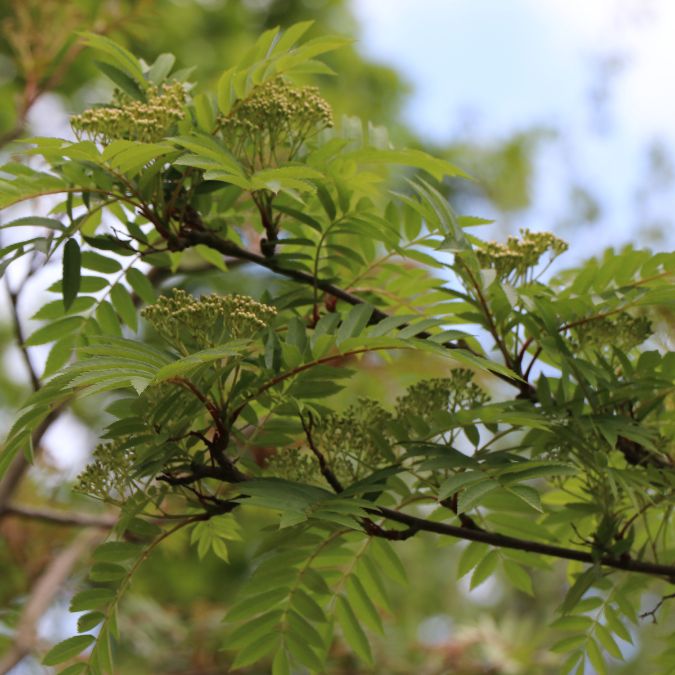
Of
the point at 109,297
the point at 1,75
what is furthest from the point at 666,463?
the point at 1,75

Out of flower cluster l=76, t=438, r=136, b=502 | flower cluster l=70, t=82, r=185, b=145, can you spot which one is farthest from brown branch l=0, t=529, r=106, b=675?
flower cluster l=70, t=82, r=185, b=145

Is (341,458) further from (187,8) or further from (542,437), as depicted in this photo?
(187,8)

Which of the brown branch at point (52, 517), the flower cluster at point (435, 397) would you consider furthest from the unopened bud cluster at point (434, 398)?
the brown branch at point (52, 517)

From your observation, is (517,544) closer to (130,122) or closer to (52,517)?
(130,122)

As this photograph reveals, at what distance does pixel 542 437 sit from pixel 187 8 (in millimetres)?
5586

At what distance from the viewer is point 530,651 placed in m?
2.99

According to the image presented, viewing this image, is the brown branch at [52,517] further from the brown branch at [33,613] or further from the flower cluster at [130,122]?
the flower cluster at [130,122]

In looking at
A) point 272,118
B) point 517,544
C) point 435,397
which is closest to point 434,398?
point 435,397

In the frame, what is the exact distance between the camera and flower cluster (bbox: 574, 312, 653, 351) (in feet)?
3.15

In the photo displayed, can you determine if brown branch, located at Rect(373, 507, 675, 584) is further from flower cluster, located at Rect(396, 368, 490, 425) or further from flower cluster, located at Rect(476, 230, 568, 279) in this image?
flower cluster, located at Rect(476, 230, 568, 279)

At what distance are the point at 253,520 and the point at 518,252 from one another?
131 inches

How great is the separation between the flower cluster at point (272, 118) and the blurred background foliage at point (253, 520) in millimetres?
90

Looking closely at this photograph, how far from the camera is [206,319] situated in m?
A: 0.81

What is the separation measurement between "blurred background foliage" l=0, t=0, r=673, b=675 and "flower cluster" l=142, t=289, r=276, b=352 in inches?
11.7
